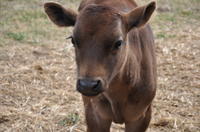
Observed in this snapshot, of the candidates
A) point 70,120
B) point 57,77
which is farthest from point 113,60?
point 57,77

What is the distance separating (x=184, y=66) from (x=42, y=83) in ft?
9.74

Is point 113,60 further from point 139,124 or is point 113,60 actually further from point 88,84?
point 139,124

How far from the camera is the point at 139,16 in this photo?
4.05 m

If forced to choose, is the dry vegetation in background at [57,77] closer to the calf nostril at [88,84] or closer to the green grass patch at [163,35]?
the green grass patch at [163,35]

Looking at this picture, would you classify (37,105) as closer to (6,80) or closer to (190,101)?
(6,80)

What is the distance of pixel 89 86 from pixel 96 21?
2.05 ft

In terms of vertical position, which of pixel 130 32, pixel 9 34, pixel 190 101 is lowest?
pixel 9 34

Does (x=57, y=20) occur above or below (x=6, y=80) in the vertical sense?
above

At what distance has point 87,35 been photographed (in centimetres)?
361

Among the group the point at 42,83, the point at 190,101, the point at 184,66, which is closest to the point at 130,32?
the point at 190,101

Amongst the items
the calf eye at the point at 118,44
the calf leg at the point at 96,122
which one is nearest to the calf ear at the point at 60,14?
the calf eye at the point at 118,44

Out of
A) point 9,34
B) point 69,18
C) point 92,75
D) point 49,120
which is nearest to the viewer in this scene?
point 92,75

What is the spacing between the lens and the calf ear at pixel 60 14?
4223 mm

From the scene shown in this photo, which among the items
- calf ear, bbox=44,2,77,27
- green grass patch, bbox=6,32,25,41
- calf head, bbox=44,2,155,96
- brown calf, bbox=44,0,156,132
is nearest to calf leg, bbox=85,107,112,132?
brown calf, bbox=44,0,156,132
